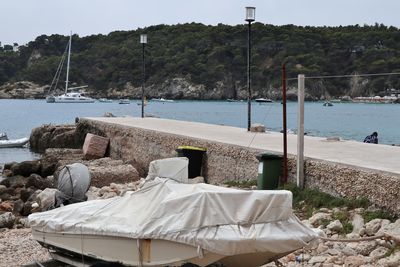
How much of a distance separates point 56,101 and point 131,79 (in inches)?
714

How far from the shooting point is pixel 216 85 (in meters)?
144

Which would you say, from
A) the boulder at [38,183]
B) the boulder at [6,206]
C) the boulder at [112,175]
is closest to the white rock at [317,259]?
the boulder at [6,206]

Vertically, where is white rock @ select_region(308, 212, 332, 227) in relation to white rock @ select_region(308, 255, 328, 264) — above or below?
above

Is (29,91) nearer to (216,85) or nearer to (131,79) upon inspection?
(131,79)

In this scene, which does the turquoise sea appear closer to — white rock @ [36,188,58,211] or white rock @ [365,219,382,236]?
white rock @ [36,188,58,211]

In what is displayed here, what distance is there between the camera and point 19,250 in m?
12.3

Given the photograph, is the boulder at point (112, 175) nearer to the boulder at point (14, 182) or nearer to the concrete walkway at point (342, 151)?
the boulder at point (14, 182)

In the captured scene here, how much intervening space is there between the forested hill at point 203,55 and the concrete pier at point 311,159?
5204 cm

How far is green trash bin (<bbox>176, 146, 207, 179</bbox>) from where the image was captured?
18.2 meters

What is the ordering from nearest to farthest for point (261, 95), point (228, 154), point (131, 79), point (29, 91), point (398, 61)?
1. point (228, 154)
2. point (398, 61)
3. point (261, 95)
4. point (131, 79)
5. point (29, 91)

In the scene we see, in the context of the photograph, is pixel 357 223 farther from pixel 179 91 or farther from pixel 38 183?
pixel 179 91

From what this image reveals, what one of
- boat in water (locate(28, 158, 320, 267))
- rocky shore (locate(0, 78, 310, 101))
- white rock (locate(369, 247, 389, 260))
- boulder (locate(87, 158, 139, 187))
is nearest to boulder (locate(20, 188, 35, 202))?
boulder (locate(87, 158, 139, 187))

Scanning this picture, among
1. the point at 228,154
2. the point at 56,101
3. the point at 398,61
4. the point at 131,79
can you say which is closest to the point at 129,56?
the point at 131,79

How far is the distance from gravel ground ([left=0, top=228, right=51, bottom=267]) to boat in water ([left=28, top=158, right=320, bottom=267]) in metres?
2.67
